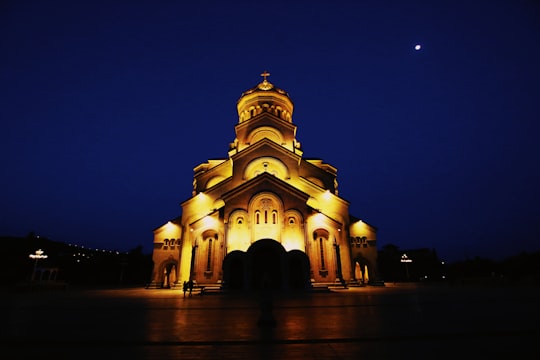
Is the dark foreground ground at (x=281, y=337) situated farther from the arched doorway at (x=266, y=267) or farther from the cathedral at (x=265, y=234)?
the arched doorway at (x=266, y=267)

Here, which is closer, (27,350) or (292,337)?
(27,350)

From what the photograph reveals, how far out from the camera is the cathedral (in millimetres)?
21453

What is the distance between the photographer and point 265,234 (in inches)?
921

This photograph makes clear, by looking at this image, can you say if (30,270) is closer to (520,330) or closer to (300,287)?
(300,287)

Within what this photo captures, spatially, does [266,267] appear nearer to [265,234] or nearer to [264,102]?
[265,234]

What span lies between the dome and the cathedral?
4.49 m

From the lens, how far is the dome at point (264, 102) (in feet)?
118

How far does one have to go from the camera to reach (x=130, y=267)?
46312 mm

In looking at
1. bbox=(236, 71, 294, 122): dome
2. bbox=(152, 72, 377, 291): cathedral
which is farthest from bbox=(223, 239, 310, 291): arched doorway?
bbox=(236, 71, 294, 122): dome

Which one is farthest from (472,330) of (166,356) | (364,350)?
(166,356)

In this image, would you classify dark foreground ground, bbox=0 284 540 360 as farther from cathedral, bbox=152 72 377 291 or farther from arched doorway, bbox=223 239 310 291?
arched doorway, bbox=223 239 310 291

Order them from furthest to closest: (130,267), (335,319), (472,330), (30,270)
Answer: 1. (130,267)
2. (30,270)
3. (335,319)
4. (472,330)

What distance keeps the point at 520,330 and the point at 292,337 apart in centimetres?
502

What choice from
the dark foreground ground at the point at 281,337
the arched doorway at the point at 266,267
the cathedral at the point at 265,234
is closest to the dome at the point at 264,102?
the cathedral at the point at 265,234
